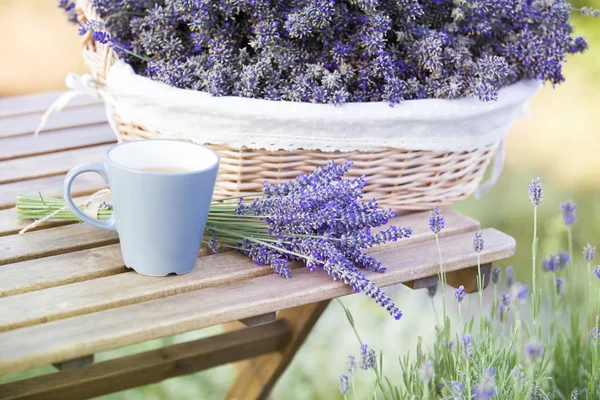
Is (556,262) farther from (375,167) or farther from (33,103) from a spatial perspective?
(33,103)

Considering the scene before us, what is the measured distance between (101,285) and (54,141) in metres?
0.57

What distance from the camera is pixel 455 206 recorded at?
7.53 feet

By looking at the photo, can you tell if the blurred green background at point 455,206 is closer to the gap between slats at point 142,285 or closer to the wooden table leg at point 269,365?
the wooden table leg at point 269,365

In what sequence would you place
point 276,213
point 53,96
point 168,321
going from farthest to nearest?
1. point 53,96
2. point 276,213
3. point 168,321

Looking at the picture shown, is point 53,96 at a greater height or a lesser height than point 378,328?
greater

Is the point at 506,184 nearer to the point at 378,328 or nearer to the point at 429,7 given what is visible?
the point at 378,328

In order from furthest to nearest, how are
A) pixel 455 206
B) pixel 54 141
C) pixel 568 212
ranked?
1. pixel 455 206
2. pixel 54 141
3. pixel 568 212

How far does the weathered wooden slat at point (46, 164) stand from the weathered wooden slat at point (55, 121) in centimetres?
14

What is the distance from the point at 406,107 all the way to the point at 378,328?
120 cm

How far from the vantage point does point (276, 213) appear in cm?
86

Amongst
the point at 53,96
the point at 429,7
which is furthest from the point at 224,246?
the point at 53,96

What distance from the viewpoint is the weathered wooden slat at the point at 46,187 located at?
3.50 feet

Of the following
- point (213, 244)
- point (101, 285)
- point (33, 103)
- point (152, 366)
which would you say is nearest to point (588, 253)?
point (213, 244)

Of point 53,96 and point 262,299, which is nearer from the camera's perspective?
point 262,299
